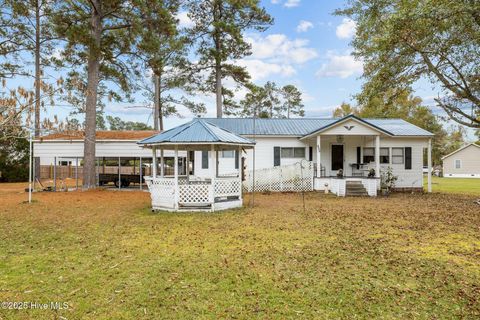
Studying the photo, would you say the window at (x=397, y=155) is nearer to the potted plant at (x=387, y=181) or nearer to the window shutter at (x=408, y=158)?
the window shutter at (x=408, y=158)

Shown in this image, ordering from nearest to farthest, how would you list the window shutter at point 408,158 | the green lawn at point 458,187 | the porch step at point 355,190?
the porch step at point 355,190 < the window shutter at point 408,158 < the green lawn at point 458,187

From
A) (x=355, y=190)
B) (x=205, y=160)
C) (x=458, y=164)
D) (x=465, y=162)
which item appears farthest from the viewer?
(x=458, y=164)

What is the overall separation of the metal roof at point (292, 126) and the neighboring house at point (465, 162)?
97.2 ft

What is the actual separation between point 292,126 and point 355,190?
6.20 meters

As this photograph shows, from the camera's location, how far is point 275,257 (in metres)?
5.73

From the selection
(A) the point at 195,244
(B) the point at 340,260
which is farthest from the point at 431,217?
(A) the point at 195,244

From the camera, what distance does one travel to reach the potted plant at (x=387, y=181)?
16891 mm

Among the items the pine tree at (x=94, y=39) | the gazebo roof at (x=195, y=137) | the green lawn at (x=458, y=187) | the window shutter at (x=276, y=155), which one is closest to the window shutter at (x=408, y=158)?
the green lawn at (x=458, y=187)

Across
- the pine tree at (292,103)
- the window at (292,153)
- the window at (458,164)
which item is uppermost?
the pine tree at (292,103)

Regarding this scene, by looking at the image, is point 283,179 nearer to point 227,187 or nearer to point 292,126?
point 292,126

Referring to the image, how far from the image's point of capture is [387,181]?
17.4 meters

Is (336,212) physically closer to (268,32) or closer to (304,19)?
(304,19)

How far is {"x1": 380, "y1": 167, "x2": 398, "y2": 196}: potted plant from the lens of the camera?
16891 millimetres

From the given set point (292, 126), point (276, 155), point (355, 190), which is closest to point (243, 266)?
point (355, 190)
